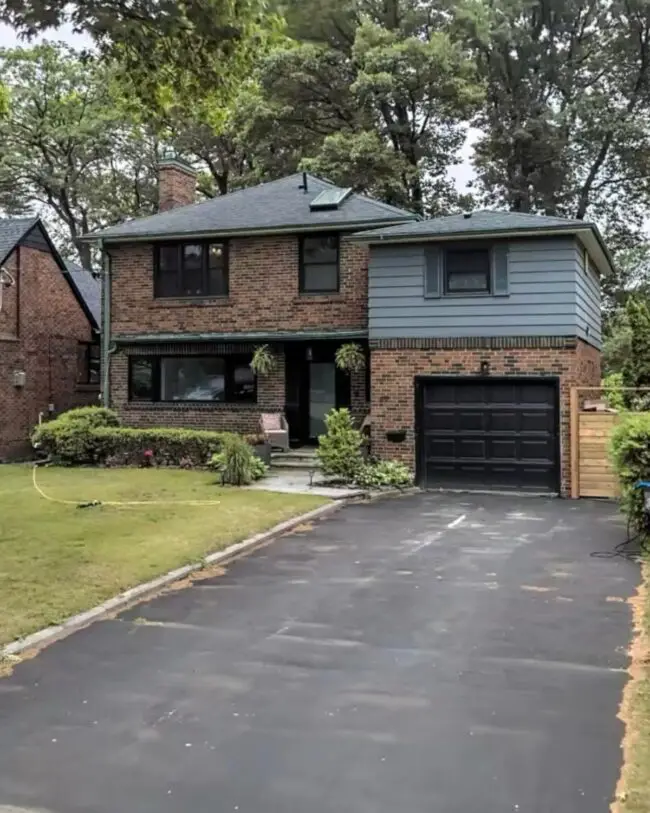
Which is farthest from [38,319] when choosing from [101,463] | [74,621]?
[74,621]

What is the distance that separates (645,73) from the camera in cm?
2978

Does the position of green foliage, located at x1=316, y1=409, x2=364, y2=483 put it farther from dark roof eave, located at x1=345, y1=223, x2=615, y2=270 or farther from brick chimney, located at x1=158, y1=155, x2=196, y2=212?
brick chimney, located at x1=158, y1=155, x2=196, y2=212

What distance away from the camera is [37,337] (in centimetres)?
2211

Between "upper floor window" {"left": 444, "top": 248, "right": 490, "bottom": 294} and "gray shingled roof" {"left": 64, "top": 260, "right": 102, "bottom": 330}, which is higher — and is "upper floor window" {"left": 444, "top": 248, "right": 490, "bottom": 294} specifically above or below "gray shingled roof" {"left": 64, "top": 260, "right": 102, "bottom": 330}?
below

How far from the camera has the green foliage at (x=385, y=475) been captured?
15.3m

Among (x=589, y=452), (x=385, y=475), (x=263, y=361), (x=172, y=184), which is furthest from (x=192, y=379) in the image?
(x=589, y=452)

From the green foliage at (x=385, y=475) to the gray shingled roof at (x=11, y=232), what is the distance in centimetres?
1185

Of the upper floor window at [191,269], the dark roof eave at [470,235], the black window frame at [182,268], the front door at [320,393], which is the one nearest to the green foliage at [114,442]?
the front door at [320,393]

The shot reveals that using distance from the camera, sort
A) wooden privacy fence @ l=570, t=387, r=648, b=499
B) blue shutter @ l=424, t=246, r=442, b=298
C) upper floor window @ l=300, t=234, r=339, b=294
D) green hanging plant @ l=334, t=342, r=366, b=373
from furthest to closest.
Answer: upper floor window @ l=300, t=234, r=339, b=294 → green hanging plant @ l=334, t=342, r=366, b=373 → blue shutter @ l=424, t=246, r=442, b=298 → wooden privacy fence @ l=570, t=387, r=648, b=499

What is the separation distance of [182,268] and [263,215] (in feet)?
7.77

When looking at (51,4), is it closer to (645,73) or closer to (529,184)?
(529,184)

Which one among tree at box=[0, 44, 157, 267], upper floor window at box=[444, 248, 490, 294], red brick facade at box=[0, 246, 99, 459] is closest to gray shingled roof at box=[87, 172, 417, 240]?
upper floor window at box=[444, 248, 490, 294]

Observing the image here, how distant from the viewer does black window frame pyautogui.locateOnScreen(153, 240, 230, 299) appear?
1877 cm

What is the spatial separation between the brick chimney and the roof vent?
5171mm
